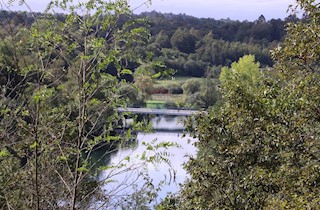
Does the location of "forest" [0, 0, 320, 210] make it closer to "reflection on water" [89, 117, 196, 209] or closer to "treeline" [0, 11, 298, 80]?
"reflection on water" [89, 117, 196, 209]

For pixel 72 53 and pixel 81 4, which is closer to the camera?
pixel 81 4

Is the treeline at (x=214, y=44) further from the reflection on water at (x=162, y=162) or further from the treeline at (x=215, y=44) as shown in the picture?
the reflection on water at (x=162, y=162)

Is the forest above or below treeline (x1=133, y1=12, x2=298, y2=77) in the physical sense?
above

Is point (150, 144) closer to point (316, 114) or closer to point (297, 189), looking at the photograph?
point (297, 189)

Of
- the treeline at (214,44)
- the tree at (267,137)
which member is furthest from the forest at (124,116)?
the treeline at (214,44)

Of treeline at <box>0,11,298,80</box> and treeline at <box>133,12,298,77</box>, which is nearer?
treeline at <box>0,11,298,80</box>

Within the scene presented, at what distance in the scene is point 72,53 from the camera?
5.58 feet

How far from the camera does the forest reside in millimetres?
1554

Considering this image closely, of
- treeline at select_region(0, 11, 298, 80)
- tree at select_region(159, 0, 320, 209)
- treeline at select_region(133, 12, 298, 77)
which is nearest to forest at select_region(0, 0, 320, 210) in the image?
tree at select_region(159, 0, 320, 209)

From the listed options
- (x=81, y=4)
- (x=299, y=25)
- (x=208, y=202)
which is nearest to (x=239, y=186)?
(x=208, y=202)

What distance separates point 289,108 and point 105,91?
68.8 inches

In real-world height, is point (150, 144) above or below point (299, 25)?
below

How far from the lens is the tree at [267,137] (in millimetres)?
2803

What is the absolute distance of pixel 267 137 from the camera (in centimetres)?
305
